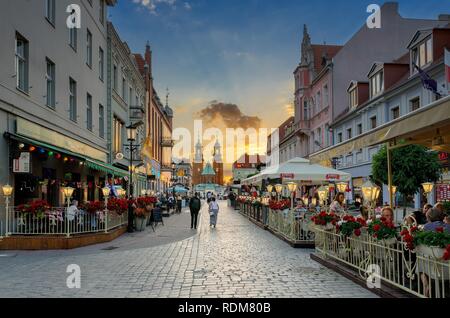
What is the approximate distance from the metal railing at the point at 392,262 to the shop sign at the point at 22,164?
9370mm

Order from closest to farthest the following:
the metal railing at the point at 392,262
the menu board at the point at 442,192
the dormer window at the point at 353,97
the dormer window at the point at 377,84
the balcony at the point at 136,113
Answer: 1. the metal railing at the point at 392,262
2. the menu board at the point at 442,192
3. the dormer window at the point at 377,84
4. the dormer window at the point at 353,97
5. the balcony at the point at 136,113

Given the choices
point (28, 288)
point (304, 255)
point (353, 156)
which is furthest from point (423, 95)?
point (28, 288)

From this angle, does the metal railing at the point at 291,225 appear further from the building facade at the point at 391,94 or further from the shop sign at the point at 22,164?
the shop sign at the point at 22,164

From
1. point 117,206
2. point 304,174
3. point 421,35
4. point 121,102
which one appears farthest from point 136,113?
point 304,174

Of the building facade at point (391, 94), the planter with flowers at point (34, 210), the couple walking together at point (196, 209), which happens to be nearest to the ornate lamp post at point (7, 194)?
the planter with flowers at point (34, 210)

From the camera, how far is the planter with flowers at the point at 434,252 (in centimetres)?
545

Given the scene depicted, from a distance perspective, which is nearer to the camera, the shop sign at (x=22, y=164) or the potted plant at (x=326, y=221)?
the potted plant at (x=326, y=221)

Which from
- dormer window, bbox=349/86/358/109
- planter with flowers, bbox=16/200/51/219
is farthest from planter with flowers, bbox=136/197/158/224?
dormer window, bbox=349/86/358/109

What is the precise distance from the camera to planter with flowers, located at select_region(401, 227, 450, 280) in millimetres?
5453

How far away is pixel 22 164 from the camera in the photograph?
14.0 meters

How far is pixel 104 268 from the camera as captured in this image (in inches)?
393

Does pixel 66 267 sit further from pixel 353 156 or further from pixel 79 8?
pixel 353 156

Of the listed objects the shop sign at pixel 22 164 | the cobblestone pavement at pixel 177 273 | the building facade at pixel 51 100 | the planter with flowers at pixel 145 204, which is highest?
the building facade at pixel 51 100
